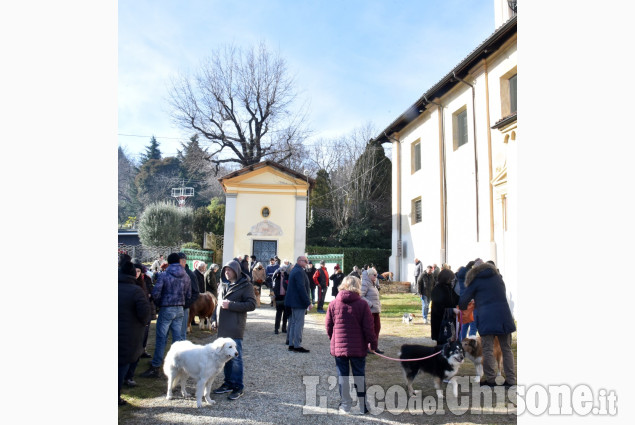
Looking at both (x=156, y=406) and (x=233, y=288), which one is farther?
(x=233, y=288)

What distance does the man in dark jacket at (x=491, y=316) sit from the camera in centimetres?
657

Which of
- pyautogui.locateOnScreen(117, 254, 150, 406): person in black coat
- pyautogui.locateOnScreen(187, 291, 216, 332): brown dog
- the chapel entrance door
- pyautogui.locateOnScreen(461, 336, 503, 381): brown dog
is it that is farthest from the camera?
the chapel entrance door

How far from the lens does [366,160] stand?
36.8 meters

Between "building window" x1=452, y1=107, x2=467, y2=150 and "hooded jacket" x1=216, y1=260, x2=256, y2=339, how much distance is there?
16.1 m

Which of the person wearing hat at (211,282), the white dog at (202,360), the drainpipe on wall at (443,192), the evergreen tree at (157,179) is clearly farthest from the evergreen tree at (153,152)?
the white dog at (202,360)

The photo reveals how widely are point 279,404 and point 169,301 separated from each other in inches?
93.1

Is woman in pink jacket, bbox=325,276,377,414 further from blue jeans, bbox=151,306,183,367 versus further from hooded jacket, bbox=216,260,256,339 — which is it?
blue jeans, bbox=151,306,183,367

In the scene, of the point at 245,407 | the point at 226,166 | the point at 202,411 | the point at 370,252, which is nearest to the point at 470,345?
the point at 245,407

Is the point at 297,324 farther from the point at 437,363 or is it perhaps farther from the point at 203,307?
the point at 437,363

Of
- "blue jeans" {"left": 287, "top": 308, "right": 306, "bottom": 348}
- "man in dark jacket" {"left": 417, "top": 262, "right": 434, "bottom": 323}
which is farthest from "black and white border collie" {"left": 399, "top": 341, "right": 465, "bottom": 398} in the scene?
"man in dark jacket" {"left": 417, "top": 262, "right": 434, "bottom": 323}

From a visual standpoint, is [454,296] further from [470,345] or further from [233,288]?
[233,288]

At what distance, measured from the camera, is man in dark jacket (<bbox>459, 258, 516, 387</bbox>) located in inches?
259

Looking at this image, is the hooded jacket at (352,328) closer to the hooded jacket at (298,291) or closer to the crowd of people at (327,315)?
the crowd of people at (327,315)
